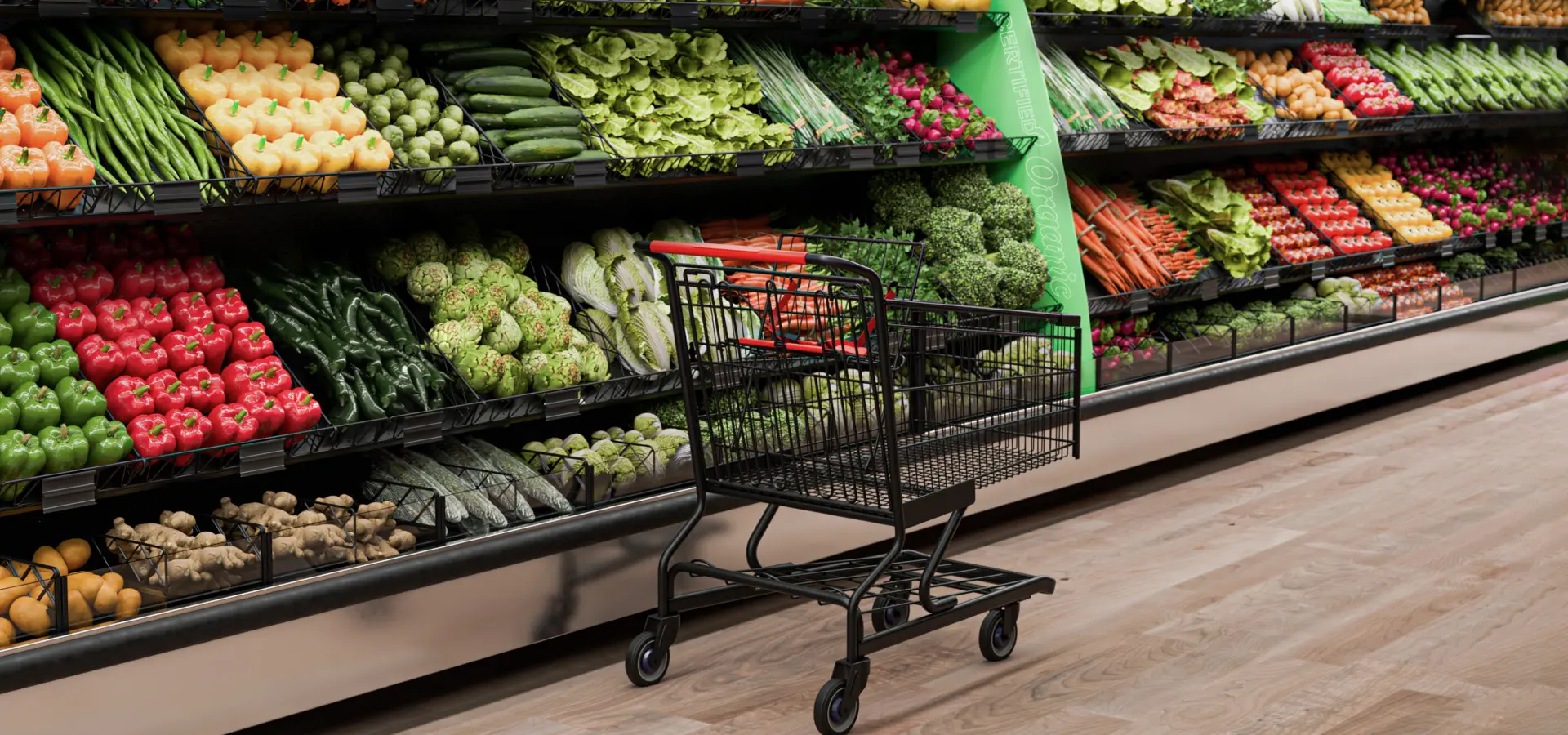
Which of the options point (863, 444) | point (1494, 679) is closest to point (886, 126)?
point (863, 444)

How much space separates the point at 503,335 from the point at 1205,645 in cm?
193

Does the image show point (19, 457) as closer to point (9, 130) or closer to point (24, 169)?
Result: point (24, 169)

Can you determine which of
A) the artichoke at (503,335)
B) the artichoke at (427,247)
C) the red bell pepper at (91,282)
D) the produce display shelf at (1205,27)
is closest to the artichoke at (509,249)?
the artichoke at (427,247)

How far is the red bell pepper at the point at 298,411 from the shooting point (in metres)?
3.24

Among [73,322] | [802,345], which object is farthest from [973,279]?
[73,322]

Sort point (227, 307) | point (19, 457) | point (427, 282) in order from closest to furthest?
point (19, 457), point (227, 307), point (427, 282)

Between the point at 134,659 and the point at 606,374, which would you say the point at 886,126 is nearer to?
the point at 606,374

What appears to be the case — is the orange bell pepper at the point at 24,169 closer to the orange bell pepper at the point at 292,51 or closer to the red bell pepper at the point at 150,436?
the red bell pepper at the point at 150,436

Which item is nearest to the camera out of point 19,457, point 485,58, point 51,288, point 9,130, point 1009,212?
point 19,457

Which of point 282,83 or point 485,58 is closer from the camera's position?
point 282,83

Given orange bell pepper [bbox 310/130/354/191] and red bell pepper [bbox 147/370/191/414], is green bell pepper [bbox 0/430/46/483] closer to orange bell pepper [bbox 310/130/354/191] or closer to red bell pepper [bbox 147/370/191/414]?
red bell pepper [bbox 147/370/191/414]

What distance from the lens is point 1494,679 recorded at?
3309 mm

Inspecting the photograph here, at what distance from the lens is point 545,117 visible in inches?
157

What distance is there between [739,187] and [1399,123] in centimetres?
380
